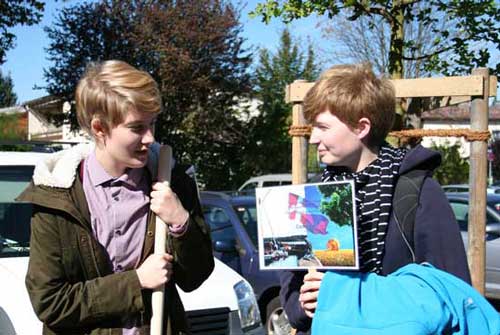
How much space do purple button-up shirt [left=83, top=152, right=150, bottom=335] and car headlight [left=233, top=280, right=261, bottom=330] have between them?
2.20m

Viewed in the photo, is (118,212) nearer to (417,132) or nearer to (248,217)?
(417,132)

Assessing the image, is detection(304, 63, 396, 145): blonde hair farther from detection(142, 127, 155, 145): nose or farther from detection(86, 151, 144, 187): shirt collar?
detection(86, 151, 144, 187): shirt collar

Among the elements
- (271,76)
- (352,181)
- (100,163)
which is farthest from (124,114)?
(271,76)

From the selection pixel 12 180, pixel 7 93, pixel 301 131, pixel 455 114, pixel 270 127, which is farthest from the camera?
pixel 7 93

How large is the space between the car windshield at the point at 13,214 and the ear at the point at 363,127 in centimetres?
284

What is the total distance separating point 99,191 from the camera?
2465 millimetres

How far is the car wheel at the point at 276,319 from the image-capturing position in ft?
24.8

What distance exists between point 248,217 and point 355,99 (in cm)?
587

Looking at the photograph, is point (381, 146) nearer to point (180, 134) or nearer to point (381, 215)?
point (381, 215)

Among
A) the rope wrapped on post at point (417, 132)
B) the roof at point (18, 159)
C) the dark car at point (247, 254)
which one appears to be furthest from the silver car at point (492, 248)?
the roof at point (18, 159)

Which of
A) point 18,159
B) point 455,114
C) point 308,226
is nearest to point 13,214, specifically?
point 18,159

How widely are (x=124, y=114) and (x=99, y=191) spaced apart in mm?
308

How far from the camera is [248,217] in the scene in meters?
8.06

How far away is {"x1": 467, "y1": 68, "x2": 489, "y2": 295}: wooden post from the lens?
4.02 metres
